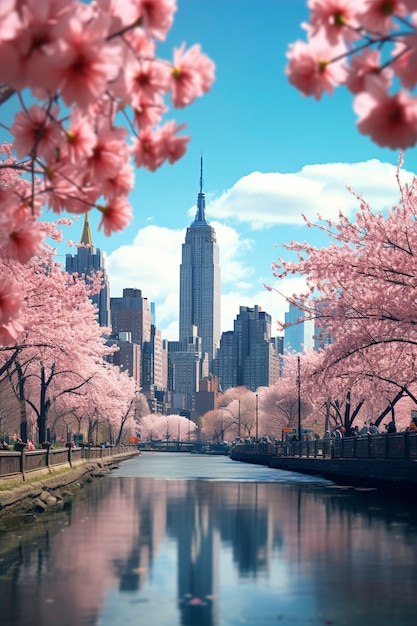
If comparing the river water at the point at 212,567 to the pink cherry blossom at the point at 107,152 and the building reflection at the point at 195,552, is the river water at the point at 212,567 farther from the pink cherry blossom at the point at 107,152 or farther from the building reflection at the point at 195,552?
the pink cherry blossom at the point at 107,152

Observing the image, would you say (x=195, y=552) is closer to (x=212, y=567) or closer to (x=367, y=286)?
(x=212, y=567)

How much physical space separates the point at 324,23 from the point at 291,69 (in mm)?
296

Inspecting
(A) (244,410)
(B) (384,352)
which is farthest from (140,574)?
(A) (244,410)

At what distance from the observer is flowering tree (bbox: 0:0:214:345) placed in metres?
4.44

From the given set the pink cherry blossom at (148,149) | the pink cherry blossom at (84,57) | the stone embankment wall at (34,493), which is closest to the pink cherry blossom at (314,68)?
the pink cherry blossom at (84,57)

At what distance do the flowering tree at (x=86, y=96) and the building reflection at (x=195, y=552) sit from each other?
19.0 feet

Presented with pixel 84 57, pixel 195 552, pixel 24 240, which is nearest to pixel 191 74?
pixel 84 57

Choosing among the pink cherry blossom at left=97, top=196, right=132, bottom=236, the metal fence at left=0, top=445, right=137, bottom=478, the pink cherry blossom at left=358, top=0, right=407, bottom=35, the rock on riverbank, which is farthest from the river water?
the pink cherry blossom at left=358, top=0, right=407, bottom=35

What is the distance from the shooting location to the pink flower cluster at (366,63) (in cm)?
445

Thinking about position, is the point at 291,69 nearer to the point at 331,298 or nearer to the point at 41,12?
the point at 41,12

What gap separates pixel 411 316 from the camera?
33719 millimetres

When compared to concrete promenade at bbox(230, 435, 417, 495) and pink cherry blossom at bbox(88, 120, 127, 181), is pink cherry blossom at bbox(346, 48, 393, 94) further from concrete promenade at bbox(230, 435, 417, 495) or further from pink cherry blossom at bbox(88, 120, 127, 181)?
concrete promenade at bbox(230, 435, 417, 495)

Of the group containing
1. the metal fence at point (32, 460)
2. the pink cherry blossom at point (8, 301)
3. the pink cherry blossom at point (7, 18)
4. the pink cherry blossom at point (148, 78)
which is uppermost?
the pink cherry blossom at point (148, 78)

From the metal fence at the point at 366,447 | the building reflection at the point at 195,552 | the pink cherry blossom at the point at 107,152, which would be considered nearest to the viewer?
the pink cherry blossom at the point at 107,152
